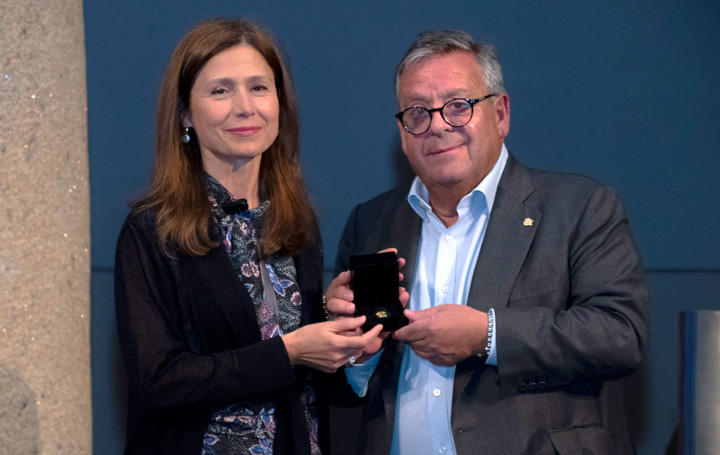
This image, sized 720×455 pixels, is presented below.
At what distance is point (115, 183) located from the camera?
3.13 metres

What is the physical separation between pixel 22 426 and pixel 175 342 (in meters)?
0.72

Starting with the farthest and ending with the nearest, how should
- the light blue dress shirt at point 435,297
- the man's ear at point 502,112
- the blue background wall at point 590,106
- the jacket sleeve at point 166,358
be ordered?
the blue background wall at point 590,106, the man's ear at point 502,112, the light blue dress shirt at point 435,297, the jacket sleeve at point 166,358

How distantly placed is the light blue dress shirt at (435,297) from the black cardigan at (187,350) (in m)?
0.34

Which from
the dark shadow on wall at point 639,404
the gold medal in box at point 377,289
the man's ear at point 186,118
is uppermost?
the man's ear at point 186,118

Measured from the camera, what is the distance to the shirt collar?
2459mm

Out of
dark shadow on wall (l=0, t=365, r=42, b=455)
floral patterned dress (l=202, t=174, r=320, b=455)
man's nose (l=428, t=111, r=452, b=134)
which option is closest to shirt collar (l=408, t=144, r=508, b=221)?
man's nose (l=428, t=111, r=452, b=134)

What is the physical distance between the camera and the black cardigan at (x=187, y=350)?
207 centimetres

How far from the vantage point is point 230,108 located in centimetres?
232

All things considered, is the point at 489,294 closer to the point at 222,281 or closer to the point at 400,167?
the point at 222,281

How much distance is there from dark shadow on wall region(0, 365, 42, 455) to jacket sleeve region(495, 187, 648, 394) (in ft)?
4.97

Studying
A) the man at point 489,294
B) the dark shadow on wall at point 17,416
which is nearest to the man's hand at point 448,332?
the man at point 489,294

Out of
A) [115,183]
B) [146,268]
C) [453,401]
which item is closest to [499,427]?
[453,401]

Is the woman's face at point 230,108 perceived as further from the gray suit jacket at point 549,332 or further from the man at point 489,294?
the gray suit jacket at point 549,332

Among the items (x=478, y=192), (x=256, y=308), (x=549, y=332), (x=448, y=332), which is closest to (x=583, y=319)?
(x=549, y=332)
